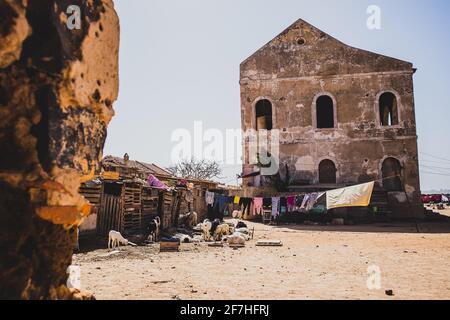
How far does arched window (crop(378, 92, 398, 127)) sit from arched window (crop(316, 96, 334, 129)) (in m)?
3.23

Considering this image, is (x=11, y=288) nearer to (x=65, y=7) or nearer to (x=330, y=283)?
(x=65, y=7)

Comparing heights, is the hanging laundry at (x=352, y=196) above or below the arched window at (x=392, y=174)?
below

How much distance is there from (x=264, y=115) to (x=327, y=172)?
19.1 feet

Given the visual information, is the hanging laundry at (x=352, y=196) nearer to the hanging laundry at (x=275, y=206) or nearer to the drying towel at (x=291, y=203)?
the drying towel at (x=291, y=203)

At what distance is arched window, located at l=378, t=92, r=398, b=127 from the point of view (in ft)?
76.1

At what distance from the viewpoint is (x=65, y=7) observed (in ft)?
8.55

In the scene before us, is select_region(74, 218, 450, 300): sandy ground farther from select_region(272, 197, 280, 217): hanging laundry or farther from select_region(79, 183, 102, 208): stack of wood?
select_region(272, 197, 280, 217): hanging laundry

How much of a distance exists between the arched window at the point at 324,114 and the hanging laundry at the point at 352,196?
9285mm

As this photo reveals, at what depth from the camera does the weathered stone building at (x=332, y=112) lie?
22375 mm

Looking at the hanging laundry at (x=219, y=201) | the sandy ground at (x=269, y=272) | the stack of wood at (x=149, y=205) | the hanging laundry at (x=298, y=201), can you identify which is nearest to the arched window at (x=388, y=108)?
the hanging laundry at (x=298, y=201)

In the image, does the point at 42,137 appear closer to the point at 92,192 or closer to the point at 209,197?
the point at 92,192

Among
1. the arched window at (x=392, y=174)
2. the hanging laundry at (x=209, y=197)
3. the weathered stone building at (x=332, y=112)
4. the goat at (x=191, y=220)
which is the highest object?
the weathered stone building at (x=332, y=112)

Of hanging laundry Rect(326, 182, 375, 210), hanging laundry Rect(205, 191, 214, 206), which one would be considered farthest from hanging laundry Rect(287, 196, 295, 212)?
hanging laundry Rect(205, 191, 214, 206)
